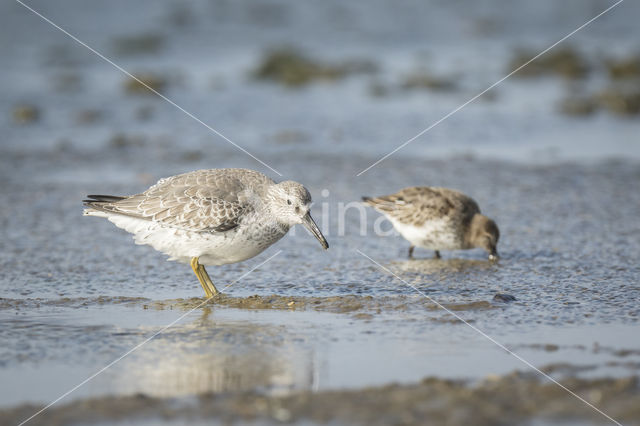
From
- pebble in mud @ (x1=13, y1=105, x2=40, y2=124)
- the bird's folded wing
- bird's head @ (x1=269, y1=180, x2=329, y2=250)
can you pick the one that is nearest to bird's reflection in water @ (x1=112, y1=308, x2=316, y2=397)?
the bird's folded wing

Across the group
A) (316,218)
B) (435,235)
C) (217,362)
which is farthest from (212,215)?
(316,218)

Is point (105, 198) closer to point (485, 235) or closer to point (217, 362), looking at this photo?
point (217, 362)

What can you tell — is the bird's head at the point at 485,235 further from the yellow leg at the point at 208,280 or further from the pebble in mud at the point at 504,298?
the yellow leg at the point at 208,280

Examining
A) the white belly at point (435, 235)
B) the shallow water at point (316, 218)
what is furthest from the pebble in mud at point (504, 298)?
the white belly at point (435, 235)

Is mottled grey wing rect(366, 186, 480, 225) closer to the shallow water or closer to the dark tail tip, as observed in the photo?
the shallow water

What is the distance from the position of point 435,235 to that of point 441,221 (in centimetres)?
17

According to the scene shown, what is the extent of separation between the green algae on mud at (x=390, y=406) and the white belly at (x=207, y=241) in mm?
2643

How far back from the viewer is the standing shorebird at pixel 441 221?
9227 mm

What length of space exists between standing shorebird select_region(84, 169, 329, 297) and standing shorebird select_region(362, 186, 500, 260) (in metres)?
1.66

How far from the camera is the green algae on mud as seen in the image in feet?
16.4

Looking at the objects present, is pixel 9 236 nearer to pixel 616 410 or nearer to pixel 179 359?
pixel 179 359

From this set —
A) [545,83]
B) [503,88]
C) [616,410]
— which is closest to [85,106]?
[503,88]

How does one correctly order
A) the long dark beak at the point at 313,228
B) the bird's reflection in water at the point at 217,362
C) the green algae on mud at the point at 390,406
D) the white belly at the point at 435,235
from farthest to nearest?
Answer: the white belly at the point at 435,235 < the long dark beak at the point at 313,228 < the bird's reflection in water at the point at 217,362 < the green algae on mud at the point at 390,406

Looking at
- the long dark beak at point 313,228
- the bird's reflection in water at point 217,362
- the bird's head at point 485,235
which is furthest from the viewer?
the bird's head at point 485,235
